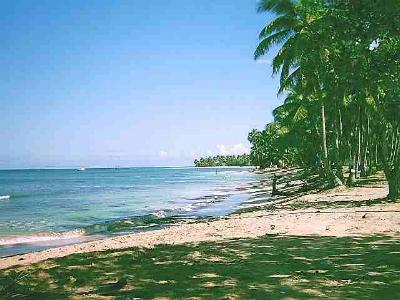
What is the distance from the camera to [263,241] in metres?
10.8

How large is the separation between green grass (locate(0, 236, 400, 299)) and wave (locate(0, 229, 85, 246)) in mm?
10969

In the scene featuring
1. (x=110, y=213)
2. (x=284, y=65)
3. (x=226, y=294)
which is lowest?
(x=110, y=213)

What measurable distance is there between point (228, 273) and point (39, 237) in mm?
16036

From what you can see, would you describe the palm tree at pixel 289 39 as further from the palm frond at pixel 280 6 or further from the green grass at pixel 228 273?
the green grass at pixel 228 273

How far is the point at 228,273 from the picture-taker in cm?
746

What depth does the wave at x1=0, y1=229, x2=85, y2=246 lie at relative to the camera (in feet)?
63.4

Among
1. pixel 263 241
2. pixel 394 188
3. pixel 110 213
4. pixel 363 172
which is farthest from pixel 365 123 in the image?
pixel 263 241

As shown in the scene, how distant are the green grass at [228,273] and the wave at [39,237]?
11.0 m

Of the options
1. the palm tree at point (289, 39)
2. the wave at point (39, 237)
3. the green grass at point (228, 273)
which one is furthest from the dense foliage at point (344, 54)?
the wave at point (39, 237)

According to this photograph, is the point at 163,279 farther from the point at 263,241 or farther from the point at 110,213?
the point at 110,213

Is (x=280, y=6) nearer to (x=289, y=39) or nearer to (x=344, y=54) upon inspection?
(x=289, y=39)

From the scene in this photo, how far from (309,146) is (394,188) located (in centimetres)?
2985

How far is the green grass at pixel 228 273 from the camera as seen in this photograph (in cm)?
632

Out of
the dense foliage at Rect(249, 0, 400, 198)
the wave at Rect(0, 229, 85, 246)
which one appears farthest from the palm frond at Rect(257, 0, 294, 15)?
the wave at Rect(0, 229, 85, 246)
